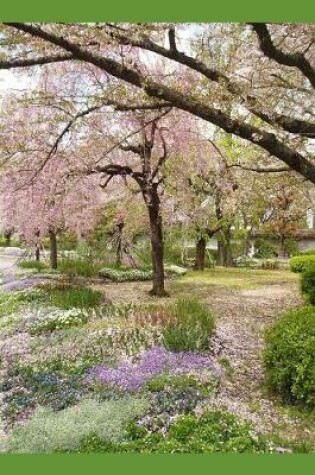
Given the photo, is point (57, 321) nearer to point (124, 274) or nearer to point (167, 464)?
point (124, 274)

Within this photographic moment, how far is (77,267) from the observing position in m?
5.46

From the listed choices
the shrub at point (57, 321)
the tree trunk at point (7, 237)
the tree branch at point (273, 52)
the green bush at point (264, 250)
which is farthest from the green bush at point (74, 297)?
the tree branch at point (273, 52)

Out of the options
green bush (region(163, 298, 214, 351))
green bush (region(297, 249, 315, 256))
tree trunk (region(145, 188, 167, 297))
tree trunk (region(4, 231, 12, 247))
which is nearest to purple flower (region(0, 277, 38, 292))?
tree trunk (region(4, 231, 12, 247))

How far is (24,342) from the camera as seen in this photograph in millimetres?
4285

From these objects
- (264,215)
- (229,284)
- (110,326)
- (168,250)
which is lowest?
(110,326)

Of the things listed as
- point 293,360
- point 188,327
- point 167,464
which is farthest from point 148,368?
point 293,360

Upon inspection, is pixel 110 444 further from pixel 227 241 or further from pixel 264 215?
pixel 264 215

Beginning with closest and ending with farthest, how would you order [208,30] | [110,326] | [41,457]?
[41,457]
[208,30]
[110,326]

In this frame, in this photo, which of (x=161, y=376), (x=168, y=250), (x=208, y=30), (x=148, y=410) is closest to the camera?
(x=148, y=410)

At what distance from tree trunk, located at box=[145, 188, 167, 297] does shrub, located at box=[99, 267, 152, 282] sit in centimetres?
15

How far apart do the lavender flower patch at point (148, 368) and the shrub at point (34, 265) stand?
212 cm

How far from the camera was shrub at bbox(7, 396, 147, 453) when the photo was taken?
9.71 ft

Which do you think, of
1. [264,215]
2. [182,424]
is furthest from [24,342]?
[264,215]

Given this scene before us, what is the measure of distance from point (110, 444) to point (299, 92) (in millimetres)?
4016
